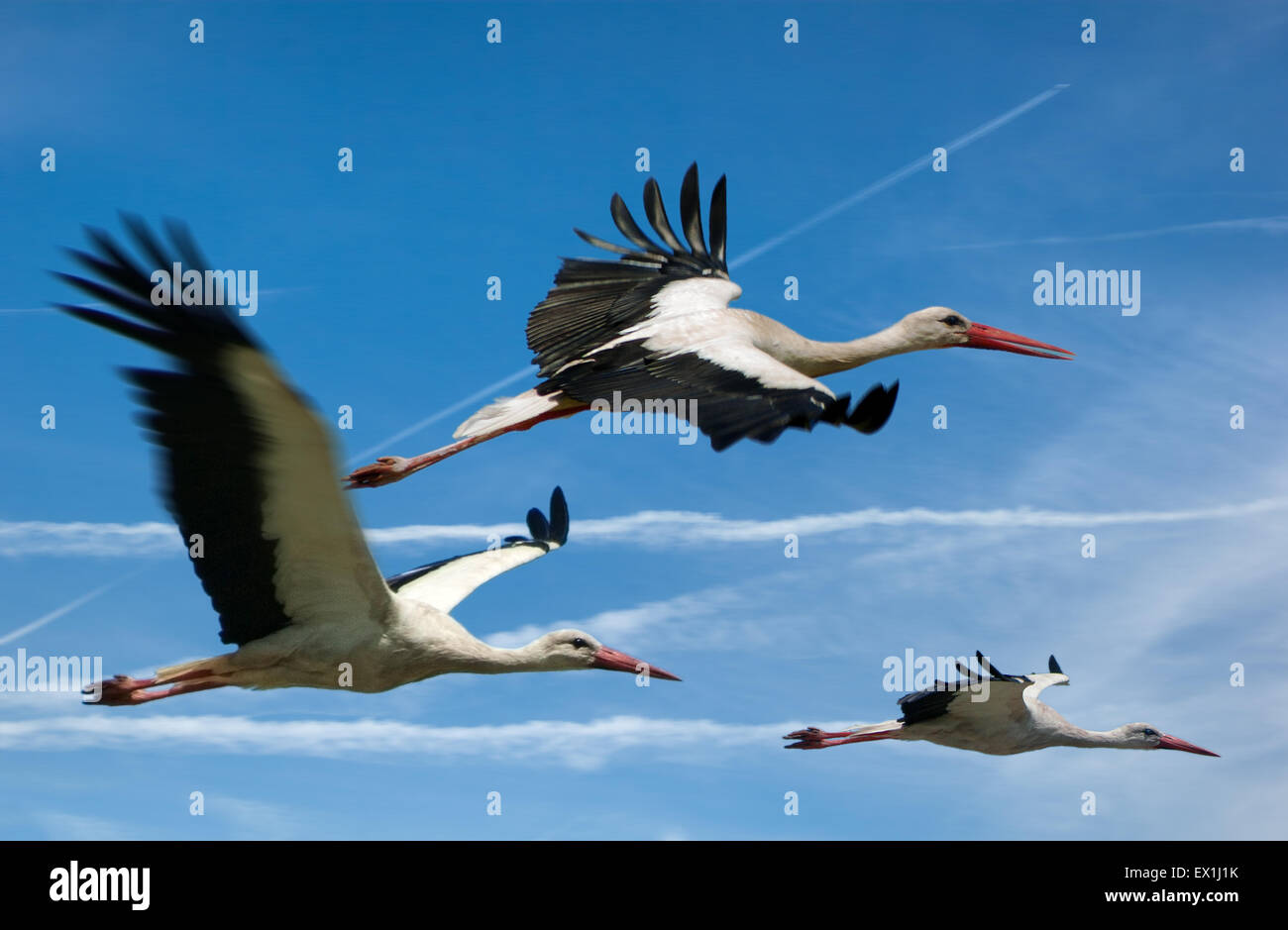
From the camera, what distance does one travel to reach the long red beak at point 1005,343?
507 inches

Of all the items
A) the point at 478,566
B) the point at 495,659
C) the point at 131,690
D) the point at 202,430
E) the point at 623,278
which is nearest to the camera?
the point at 202,430

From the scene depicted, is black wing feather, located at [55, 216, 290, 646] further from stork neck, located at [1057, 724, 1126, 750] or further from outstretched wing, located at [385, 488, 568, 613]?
stork neck, located at [1057, 724, 1126, 750]

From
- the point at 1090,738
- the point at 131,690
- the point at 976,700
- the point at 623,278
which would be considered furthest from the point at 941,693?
the point at 131,690

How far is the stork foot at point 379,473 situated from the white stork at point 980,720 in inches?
168

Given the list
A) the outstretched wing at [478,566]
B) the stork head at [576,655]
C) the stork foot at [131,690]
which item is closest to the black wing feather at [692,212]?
the outstretched wing at [478,566]

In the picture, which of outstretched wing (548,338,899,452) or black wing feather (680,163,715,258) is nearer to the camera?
outstretched wing (548,338,899,452)

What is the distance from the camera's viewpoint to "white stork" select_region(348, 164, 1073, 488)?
337 inches

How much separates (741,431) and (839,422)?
39.4 inches

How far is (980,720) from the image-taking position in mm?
11234

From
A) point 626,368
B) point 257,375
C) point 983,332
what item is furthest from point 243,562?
point 983,332

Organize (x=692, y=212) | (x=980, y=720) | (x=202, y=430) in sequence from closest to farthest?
(x=202, y=430) < (x=980, y=720) < (x=692, y=212)

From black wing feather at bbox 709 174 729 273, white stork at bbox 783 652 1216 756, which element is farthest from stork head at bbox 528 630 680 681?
black wing feather at bbox 709 174 729 273

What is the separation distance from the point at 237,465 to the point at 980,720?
265 inches

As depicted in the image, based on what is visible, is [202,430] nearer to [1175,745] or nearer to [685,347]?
[685,347]
